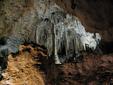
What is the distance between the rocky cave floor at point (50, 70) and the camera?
3340 mm

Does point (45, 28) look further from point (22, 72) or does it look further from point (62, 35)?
point (22, 72)

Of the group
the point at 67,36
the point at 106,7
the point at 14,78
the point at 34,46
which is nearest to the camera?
the point at 106,7

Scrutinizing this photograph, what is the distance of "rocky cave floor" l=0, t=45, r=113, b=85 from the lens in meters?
3.34

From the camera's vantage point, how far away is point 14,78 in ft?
10.8

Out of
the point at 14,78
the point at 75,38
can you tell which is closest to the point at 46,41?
the point at 75,38

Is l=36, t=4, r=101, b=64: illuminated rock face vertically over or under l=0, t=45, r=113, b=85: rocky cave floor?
over

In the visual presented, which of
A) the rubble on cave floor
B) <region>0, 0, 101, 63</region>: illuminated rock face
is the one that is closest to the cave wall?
<region>0, 0, 101, 63</region>: illuminated rock face

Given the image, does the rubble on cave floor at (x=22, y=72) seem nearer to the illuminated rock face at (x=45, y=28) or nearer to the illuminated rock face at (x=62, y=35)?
the illuminated rock face at (x=45, y=28)

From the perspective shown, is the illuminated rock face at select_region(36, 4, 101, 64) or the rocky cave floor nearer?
the rocky cave floor

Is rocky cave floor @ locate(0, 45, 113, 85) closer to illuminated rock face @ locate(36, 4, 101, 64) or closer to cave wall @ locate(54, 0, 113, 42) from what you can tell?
illuminated rock face @ locate(36, 4, 101, 64)

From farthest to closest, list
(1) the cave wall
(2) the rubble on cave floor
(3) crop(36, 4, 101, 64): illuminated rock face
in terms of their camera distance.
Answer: (3) crop(36, 4, 101, 64): illuminated rock face
(2) the rubble on cave floor
(1) the cave wall

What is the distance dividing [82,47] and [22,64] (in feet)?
3.36

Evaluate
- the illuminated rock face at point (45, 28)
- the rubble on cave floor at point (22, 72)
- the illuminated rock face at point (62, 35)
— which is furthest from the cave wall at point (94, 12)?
the rubble on cave floor at point (22, 72)

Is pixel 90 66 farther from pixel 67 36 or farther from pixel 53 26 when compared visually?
pixel 53 26
